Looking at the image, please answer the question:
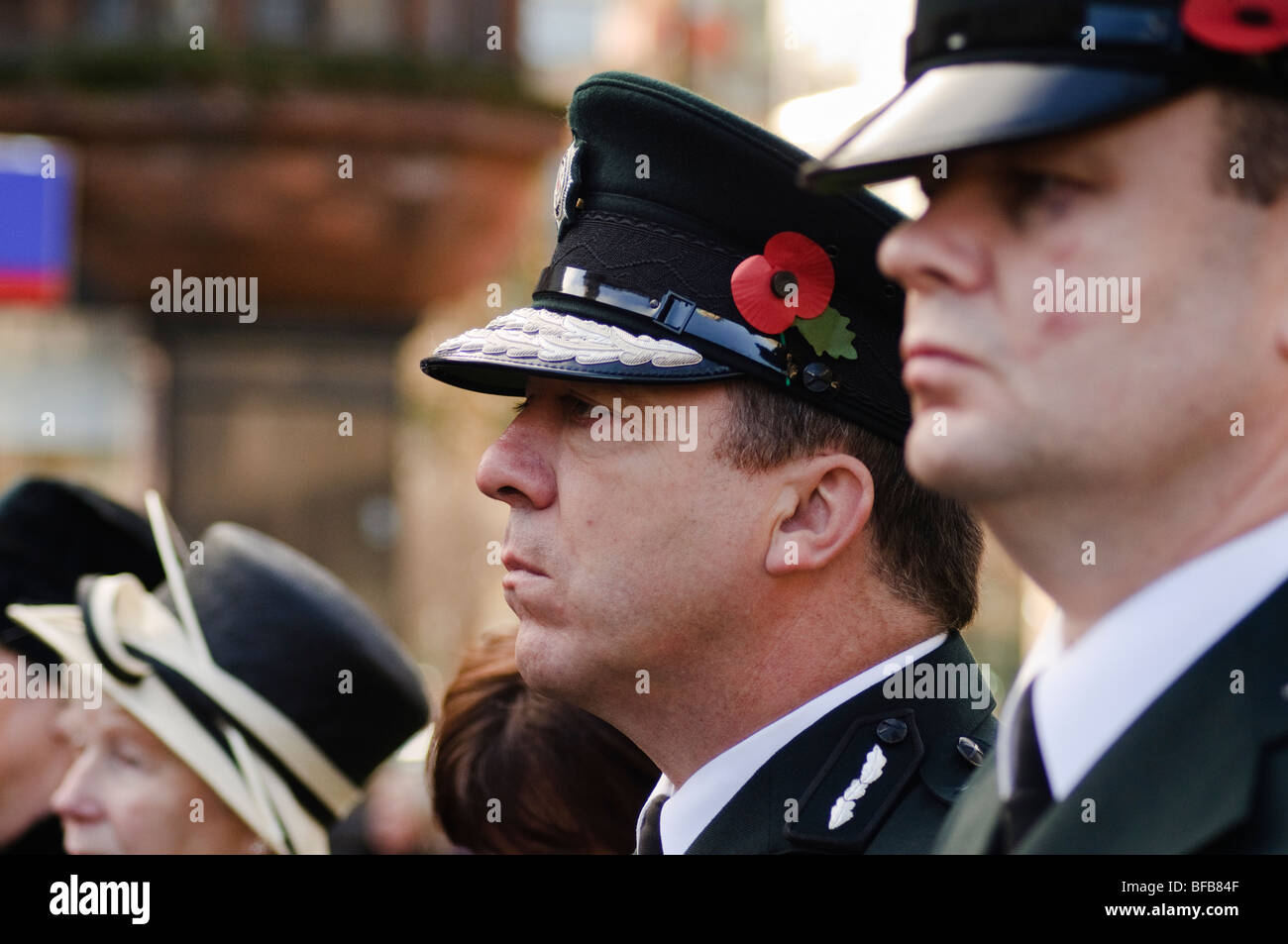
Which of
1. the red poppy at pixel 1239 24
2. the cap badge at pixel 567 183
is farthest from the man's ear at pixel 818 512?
the red poppy at pixel 1239 24

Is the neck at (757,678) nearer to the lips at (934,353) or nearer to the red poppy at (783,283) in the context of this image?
the red poppy at (783,283)

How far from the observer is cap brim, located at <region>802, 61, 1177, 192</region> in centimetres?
138

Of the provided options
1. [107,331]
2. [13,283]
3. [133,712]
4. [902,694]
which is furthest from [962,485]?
[107,331]

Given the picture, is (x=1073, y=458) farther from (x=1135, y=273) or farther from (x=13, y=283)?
(x=13, y=283)

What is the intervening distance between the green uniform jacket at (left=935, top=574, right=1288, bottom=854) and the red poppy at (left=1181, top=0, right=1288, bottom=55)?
0.46 m

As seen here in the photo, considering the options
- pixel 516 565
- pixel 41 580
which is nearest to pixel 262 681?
pixel 41 580

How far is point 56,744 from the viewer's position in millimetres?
3945

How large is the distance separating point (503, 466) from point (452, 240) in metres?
5.52

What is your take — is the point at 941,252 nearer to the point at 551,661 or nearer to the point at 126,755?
the point at 551,661

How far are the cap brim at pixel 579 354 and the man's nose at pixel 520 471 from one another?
0.10 meters

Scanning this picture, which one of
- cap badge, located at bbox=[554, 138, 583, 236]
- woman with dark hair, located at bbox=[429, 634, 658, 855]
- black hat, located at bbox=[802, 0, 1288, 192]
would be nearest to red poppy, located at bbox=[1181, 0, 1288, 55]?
black hat, located at bbox=[802, 0, 1288, 192]

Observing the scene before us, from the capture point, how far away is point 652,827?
2.59 m

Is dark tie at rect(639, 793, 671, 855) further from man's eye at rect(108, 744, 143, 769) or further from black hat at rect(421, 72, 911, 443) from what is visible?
man's eye at rect(108, 744, 143, 769)

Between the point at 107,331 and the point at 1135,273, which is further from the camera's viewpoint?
the point at 107,331
